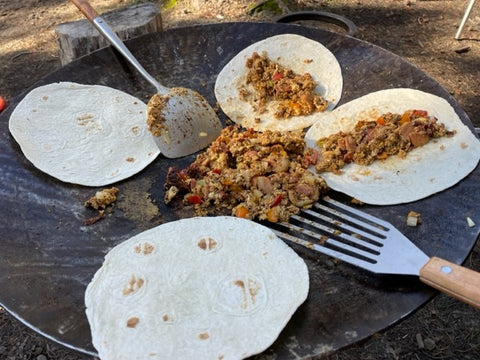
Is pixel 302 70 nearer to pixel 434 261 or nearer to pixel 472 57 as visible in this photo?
pixel 434 261

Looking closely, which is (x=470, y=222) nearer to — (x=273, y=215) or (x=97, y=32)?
→ (x=273, y=215)

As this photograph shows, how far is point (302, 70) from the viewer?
3383mm

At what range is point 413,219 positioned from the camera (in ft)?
7.32

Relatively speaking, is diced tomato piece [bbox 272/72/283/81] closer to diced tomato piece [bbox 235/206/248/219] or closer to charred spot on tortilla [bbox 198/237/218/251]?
diced tomato piece [bbox 235/206/248/219]

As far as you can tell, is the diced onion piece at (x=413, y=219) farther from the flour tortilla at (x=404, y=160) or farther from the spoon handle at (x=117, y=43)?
the spoon handle at (x=117, y=43)

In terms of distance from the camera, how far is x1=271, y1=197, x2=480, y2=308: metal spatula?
1683 millimetres

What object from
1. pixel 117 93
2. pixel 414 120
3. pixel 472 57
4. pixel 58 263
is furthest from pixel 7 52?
pixel 472 57

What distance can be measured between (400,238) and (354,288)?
30 centimetres

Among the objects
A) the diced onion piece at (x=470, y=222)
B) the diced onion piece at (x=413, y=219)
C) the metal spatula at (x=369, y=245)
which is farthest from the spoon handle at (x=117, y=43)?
the diced onion piece at (x=470, y=222)

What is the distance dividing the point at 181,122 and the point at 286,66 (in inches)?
39.9

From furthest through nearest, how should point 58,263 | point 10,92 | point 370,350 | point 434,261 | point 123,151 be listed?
point 10,92 → point 370,350 → point 123,151 → point 58,263 → point 434,261

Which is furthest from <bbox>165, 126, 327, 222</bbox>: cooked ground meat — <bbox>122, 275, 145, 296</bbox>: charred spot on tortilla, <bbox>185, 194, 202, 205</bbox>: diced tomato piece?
<bbox>122, 275, 145, 296</bbox>: charred spot on tortilla

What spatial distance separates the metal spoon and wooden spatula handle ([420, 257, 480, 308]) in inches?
63.3

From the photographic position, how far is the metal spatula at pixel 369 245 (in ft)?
5.52
